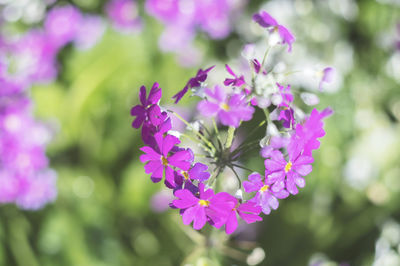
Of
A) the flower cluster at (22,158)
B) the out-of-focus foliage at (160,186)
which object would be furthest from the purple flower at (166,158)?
the flower cluster at (22,158)

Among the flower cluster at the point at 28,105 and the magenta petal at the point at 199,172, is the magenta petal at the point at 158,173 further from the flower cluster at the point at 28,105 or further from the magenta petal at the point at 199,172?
the flower cluster at the point at 28,105

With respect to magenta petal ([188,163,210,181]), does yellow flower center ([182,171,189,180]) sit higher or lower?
lower

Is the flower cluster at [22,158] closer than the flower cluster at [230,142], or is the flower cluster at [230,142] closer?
the flower cluster at [230,142]

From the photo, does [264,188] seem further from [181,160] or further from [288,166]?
[181,160]

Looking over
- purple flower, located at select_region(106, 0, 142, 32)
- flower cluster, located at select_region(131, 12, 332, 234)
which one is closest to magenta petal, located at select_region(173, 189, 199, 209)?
flower cluster, located at select_region(131, 12, 332, 234)

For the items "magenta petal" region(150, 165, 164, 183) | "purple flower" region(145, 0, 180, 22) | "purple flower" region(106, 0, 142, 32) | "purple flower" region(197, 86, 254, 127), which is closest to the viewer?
"purple flower" region(197, 86, 254, 127)

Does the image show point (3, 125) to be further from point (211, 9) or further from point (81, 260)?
point (211, 9)

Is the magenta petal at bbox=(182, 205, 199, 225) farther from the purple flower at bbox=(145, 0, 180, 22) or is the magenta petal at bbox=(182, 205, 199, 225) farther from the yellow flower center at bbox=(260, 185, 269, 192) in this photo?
the purple flower at bbox=(145, 0, 180, 22)
